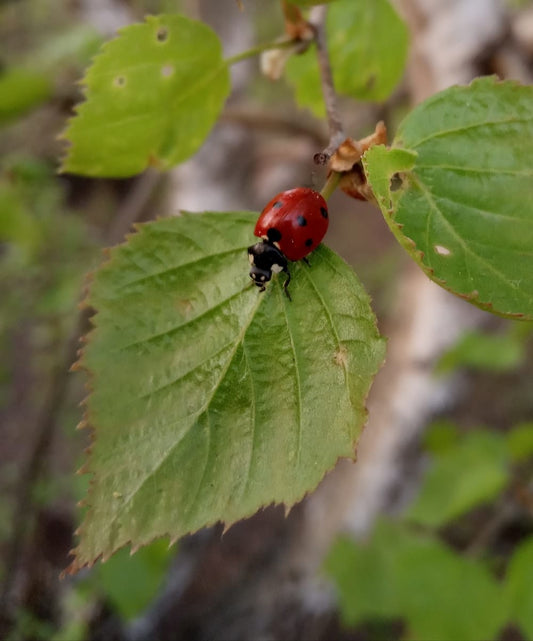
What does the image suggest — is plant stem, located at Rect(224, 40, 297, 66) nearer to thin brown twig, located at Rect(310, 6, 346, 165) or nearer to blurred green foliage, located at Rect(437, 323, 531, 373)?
thin brown twig, located at Rect(310, 6, 346, 165)

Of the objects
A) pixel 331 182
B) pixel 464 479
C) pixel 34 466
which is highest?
pixel 331 182

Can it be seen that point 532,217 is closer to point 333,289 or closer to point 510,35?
point 333,289

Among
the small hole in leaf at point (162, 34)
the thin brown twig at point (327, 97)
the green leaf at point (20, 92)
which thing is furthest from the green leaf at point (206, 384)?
the green leaf at point (20, 92)

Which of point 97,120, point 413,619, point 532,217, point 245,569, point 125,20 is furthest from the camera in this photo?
point 125,20

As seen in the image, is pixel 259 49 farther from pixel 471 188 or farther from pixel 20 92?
pixel 20 92

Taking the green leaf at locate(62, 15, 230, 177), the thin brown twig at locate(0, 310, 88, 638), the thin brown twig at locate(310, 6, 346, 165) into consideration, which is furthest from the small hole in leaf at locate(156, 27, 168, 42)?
the thin brown twig at locate(0, 310, 88, 638)

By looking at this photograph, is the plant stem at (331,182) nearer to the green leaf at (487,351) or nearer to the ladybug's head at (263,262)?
the ladybug's head at (263,262)

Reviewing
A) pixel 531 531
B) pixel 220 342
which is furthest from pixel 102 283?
pixel 531 531

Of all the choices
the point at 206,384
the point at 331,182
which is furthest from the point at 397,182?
the point at 206,384
